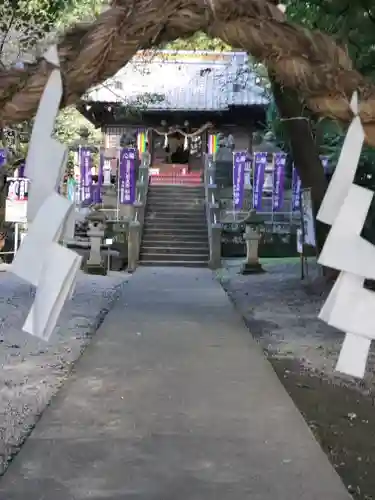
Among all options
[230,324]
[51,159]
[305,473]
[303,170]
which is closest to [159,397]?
[305,473]

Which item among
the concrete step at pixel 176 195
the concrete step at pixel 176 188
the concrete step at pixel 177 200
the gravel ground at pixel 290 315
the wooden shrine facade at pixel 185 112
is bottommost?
the gravel ground at pixel 290 315

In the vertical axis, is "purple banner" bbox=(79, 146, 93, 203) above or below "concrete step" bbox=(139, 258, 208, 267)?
above

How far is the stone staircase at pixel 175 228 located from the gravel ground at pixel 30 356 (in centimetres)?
622

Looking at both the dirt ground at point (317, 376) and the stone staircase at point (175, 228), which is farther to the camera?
the stone staircase at point (175, 228)

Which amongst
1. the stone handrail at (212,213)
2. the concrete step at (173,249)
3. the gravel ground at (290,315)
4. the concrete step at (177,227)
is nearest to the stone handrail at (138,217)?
the concrete step at (173,249)

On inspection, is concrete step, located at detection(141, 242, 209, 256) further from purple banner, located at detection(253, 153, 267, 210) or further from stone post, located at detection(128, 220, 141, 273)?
purple banner, located at detection(253, 153, 267, 210)

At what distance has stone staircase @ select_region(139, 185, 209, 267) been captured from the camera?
20328mm

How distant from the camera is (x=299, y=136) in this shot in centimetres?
1345

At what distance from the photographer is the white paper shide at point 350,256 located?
987 millimetres

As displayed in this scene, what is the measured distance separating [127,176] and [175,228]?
7.29 feet

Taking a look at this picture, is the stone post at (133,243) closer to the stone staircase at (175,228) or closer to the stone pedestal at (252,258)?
the stone staircase at (175,228)

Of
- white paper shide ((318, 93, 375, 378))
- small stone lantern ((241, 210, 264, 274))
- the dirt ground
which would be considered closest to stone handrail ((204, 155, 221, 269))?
small stone lantern ((241, 210, 264, 274))

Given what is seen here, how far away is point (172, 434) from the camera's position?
16.1ft

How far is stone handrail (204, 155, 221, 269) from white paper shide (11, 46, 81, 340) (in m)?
18.7
